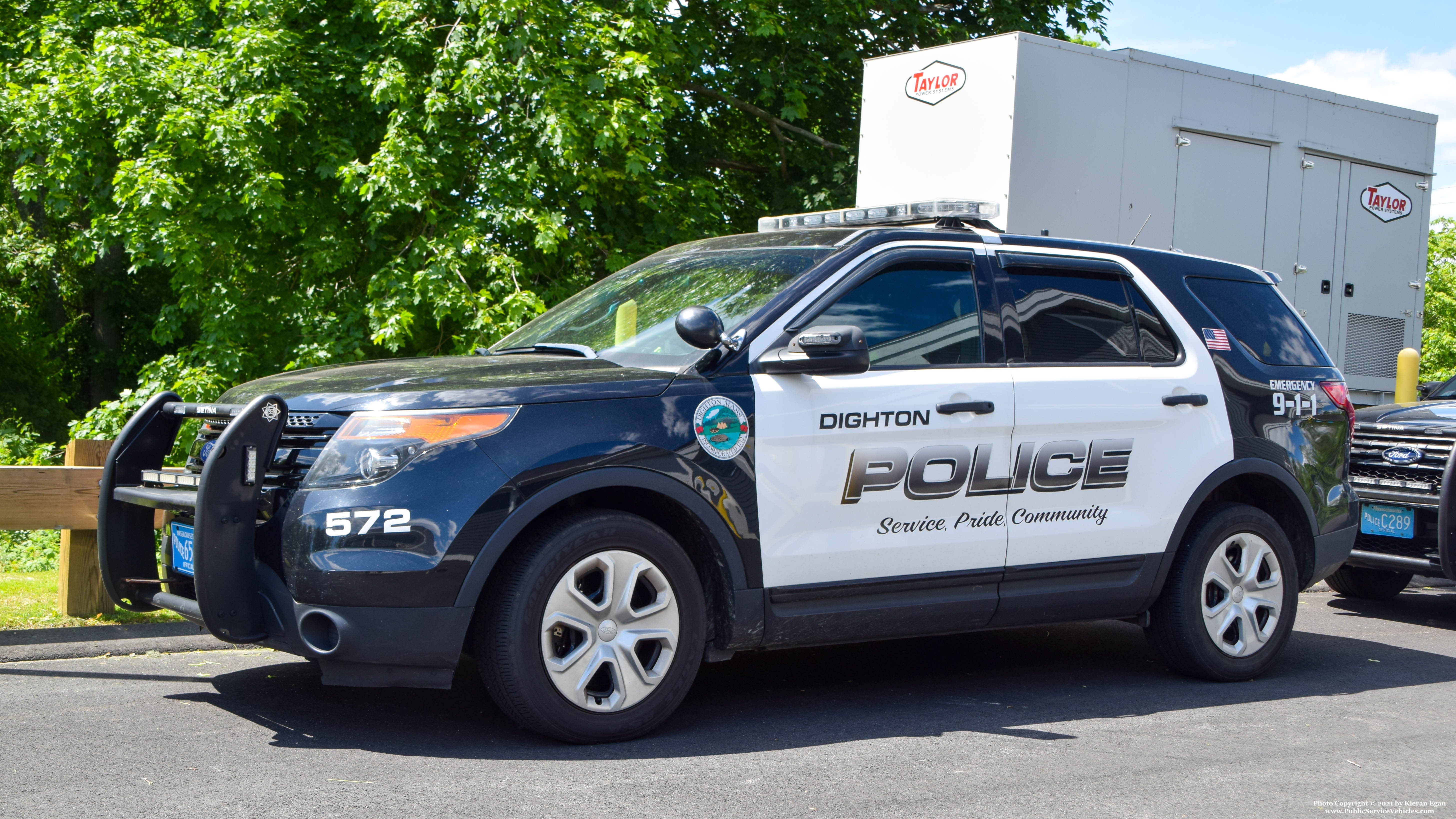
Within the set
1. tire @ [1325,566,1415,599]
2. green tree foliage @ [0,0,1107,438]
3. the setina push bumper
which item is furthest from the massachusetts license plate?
tire @ [1325,566,1415,599]

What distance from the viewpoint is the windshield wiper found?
5.24 m

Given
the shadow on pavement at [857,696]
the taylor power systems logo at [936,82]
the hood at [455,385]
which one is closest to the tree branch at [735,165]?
the taylor power systems logo at [936,82]

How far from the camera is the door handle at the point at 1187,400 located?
579 centimetres

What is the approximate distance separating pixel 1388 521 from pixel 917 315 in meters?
4.53

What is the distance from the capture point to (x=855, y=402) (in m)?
4.95

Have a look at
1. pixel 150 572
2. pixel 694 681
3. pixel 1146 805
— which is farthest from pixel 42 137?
pixel 1146 805

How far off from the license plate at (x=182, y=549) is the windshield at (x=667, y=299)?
5.06ft

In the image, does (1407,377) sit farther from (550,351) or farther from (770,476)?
(550,351)

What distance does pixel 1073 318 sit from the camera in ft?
18.7

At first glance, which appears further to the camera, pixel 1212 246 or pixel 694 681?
pixel 1212 246

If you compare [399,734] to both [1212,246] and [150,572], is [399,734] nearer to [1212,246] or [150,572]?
[150,572]

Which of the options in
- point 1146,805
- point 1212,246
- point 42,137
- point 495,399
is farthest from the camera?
point 42,137

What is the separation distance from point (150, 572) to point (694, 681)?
2259 mm

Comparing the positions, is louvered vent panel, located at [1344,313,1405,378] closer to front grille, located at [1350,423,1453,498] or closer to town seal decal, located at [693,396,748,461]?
front grille, located at [1350,423,1453,498]
